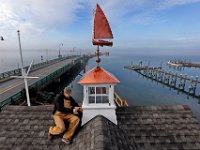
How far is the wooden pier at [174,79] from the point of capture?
4598cm

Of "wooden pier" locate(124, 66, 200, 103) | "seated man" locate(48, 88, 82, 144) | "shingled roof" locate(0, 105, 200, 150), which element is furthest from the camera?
"wooden pier" locate(124, 66, 200, 103)

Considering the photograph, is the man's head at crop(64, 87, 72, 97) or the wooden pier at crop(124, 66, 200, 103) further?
the wooden pier at crop(124, 66, 200, 103)

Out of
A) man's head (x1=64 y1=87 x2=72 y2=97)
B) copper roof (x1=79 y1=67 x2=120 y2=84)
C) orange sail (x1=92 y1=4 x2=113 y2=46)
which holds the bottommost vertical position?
man's head (x1=64 y1=87 x2=72 y2=97)

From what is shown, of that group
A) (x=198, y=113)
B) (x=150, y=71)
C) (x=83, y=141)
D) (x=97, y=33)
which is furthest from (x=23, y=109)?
(x=150, y=71)

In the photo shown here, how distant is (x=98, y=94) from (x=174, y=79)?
2463 inches

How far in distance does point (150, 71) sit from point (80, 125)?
74.0 metres

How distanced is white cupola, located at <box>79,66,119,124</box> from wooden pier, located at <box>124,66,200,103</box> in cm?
4234

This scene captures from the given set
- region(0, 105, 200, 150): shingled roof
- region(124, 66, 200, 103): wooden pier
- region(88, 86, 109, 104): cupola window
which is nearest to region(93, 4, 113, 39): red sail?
region(88, 86, 109, 104): cupola window

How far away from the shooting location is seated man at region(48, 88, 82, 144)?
5879 mm

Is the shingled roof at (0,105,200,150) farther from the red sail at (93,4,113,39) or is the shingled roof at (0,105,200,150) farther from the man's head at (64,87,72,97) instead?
the red sail at (93,4,113,39)

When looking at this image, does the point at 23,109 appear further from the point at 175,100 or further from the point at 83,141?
the point at 175,100

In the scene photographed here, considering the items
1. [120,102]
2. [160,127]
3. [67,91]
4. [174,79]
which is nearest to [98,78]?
[67,91]

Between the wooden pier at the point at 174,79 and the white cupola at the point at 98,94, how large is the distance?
42340 millimetres

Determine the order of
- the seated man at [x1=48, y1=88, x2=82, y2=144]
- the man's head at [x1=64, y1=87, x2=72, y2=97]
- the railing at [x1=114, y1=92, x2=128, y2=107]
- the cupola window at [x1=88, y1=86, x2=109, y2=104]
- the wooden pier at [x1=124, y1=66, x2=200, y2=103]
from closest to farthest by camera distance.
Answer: the seated man at [x1=48, y1=88, x2=82, y2=144] < the man's head at [x1=64, y1=87, x2=72, y2=97] < the cupola window at [x1=88, y1=86, x2=109, y2=104] < the railing at [x1=114, y1=92, x2=128, y2=107] < the wooden pier at [x1=124, y1=66, x2=200, y2=103]
